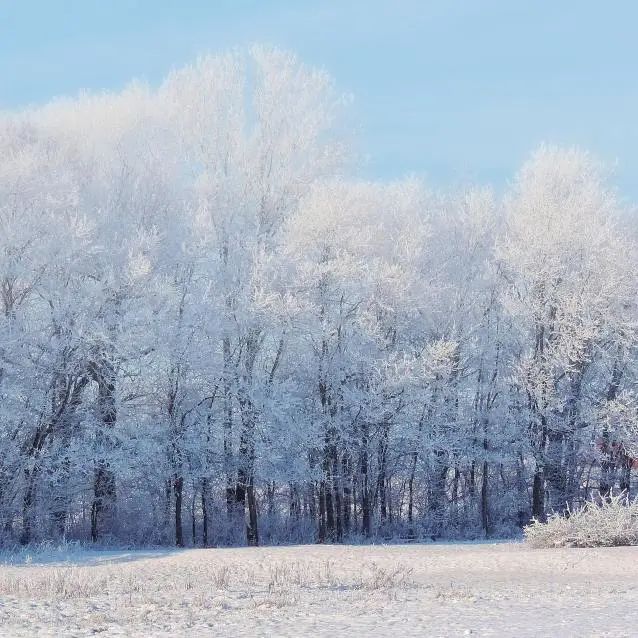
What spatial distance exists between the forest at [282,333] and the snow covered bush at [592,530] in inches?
253

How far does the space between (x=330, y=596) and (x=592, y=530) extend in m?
9.45

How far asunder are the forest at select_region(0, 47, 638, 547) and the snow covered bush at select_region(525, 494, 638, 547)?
6.44 m

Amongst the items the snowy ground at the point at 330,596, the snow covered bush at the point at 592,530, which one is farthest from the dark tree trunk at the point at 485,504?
the snowy ground at the point at 330,596

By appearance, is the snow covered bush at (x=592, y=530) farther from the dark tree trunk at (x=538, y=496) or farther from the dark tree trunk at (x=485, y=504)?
the dark tree trunk at (x=485, y=504)

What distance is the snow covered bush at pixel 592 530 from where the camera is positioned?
708 inches

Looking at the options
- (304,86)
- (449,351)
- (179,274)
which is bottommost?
(449,351)

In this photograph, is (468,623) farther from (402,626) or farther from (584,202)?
(584,202)

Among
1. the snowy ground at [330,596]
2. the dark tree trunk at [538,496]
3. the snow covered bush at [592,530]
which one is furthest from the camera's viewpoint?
the dark tree trunk at [538,496]

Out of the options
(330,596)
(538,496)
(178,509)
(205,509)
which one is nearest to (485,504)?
(538,496)

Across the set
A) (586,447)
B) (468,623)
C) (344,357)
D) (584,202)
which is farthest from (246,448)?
(468,623)

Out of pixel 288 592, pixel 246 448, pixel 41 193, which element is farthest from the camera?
pixel 246 448

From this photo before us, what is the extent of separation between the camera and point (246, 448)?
75.8 ft

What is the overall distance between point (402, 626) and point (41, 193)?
54.0ft

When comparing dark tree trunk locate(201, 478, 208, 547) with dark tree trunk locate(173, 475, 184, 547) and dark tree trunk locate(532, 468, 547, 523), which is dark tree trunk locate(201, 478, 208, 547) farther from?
dark tree trunk locate(532, 468, 547, 523)
